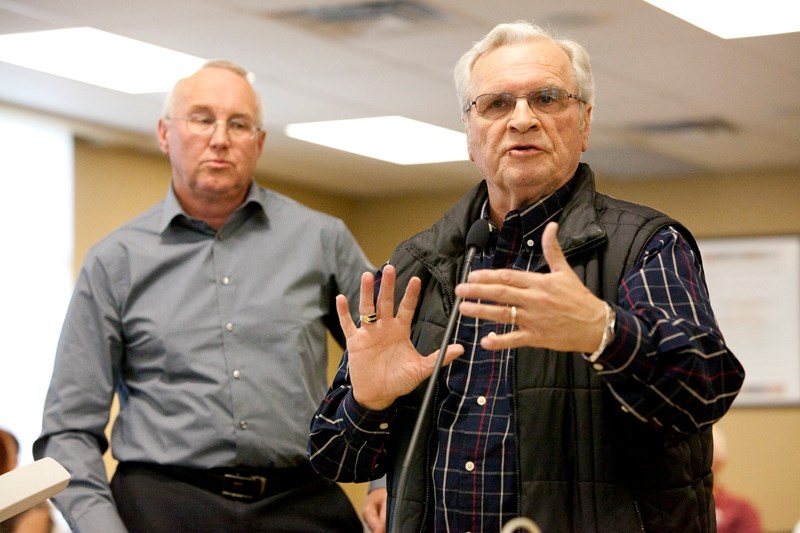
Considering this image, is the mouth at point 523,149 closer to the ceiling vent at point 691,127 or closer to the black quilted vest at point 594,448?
the black quilted vest at point 594,448

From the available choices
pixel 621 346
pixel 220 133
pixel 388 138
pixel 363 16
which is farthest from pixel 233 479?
pixel 388 138

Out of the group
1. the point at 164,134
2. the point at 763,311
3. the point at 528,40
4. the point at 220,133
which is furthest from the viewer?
the point at 763,311

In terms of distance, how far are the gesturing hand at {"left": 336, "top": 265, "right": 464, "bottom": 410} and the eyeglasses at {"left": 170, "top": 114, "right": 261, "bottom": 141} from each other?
3.86 feet

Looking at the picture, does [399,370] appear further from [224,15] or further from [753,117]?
[753,117]

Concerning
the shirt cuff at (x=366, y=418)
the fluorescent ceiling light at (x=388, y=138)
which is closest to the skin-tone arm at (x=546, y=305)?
the shirt cuff at (x=366, y=418)

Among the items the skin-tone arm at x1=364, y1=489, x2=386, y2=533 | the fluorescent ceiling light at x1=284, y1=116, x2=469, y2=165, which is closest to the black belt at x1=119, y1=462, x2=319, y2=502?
the skin-tone arm at x1=364, y1=489, x2=386, y2=533

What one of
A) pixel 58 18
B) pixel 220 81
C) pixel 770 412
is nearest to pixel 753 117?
pixel 770 412

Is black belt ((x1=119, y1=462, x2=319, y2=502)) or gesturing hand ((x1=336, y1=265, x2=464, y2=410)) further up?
gesturing hand ((x1=336, y1=265, x2=464, y2=410))

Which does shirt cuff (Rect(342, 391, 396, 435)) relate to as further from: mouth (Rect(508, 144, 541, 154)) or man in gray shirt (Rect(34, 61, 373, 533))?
man in gray shirt (Rect(34, 61, 373, 533))

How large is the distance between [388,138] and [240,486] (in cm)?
530

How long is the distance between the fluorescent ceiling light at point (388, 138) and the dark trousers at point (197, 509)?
4.66m

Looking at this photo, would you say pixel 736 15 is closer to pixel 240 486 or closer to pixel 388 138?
pixel 388 138

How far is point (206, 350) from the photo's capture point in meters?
2.93

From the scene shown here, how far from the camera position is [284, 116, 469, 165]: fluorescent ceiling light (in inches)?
297
